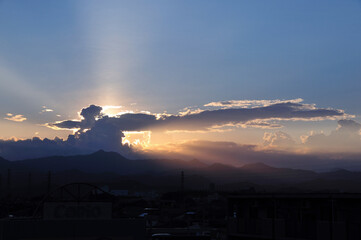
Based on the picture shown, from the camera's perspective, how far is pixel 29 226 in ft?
137

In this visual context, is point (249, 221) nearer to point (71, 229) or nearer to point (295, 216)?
point (295, 216)


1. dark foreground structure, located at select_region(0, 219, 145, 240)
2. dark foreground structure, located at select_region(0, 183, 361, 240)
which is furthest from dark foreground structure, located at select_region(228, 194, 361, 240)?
dark foreground structure, located at select_region(0, 219, 145, 240)

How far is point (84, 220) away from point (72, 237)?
197 centimetres

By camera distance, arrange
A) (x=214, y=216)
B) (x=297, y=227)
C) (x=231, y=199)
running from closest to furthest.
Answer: (x=297, y=227) → (x=231, y=199) → (x=214, y=216)

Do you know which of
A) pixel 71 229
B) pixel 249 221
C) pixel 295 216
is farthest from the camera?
pixel 71 229

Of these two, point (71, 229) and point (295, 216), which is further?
point (71, 229)

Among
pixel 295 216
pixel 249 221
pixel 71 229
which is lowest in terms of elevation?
pixel 71 229

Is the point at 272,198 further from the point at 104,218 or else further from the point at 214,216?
the point at 214,216

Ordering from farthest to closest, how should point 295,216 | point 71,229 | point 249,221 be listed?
point 71,229
point 249,221
point 295,216

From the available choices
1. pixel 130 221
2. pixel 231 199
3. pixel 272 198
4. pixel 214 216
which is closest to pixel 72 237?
pixel 130 221

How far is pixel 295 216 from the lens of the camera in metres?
30.9

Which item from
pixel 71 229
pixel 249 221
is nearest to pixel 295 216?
pixel 249 221

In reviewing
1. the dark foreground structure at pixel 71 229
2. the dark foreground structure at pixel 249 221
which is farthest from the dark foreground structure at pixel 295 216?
the dark foreground structure at pixel 71 229

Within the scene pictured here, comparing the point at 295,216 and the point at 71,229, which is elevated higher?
the point at 295,216
